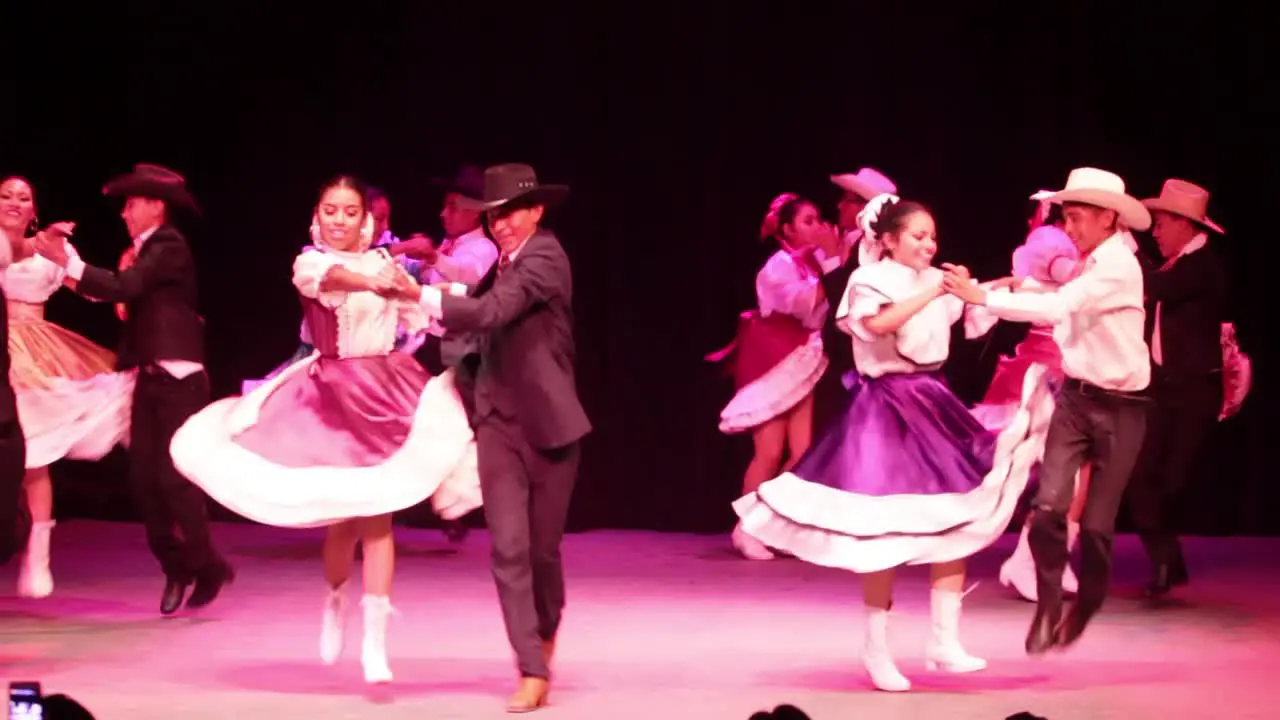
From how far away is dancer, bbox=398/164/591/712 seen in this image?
5523 mm

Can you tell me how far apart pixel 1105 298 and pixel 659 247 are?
412cm

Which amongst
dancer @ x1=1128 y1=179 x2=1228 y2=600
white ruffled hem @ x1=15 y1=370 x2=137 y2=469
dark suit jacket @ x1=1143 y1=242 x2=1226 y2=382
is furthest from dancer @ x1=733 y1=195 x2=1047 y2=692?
white ruffled hem @ x1=15 y1=370 x2=137 y2=469

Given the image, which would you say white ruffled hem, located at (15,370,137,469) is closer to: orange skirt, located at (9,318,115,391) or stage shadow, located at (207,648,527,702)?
orange skirt, located at (9,318,115,391)

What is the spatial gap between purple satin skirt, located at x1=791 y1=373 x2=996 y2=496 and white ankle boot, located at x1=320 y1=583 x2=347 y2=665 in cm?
139

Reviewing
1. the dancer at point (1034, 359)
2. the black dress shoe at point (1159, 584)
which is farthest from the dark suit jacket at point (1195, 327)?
the black dress shoe at point (1159, 584)

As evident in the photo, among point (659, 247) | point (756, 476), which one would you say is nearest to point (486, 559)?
point (756, 476)

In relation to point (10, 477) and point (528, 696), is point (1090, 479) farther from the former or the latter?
point (10, 477)

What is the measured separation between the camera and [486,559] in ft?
29.5

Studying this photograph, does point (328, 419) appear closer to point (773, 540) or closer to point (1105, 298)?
point (773, 540)

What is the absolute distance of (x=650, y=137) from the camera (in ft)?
32.3

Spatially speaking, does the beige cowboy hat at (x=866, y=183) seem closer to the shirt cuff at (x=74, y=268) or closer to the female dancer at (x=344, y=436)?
the female dancer at (x=344, y=436)

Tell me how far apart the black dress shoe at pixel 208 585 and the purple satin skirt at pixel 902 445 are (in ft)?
7.79

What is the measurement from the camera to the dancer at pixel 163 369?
279 inches

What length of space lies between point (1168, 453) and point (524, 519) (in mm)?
3447
